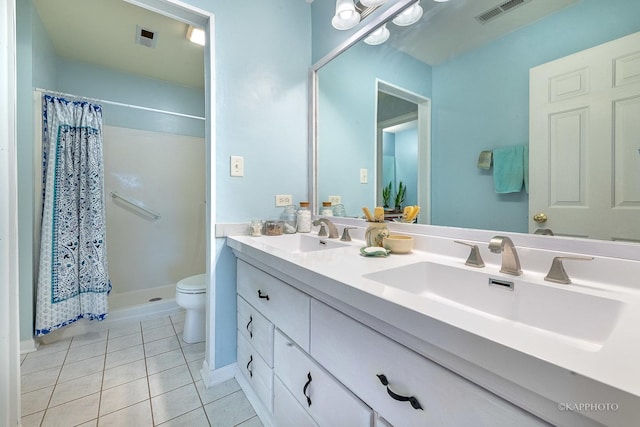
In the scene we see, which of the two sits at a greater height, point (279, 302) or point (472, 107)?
point (472, 107)

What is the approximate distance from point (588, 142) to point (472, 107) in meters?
0.37

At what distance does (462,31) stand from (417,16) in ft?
0.83

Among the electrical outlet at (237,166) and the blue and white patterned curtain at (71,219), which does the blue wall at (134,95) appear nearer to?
the blue and white patterned curtain at (71,219)

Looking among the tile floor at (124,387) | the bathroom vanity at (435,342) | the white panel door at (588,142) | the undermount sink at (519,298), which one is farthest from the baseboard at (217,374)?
the white panel door at (588,142)

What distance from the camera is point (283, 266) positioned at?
3.02 feet

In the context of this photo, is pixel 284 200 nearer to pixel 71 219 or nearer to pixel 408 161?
pixel 408 161

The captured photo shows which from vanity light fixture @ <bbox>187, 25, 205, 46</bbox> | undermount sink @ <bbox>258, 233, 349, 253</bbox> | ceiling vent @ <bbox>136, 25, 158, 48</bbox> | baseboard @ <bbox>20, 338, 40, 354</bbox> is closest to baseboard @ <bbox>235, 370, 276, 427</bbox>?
undermount sink @ <bbox>258, 233, 349, 253</bbox>

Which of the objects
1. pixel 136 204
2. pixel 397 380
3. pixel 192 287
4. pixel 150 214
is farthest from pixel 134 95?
pixel 397 380

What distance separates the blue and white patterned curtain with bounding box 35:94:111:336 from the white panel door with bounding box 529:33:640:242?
2649mm

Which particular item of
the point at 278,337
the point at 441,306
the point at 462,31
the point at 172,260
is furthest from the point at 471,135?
the point at 172,260

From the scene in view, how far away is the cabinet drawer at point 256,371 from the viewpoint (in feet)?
3.62

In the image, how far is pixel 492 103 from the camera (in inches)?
37.3

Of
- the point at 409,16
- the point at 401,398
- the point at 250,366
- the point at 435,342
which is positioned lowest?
the point at 250,366

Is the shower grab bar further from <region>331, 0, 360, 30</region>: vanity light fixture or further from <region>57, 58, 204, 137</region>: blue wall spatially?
<region>331, 0, 360, 30</region>: vanity light fixture
